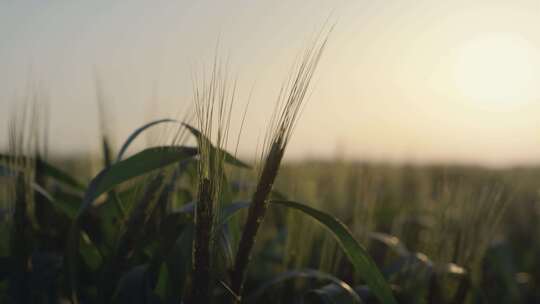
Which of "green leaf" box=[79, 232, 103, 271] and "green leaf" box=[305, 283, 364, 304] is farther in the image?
"green leaf" box=[79, 232, 103, 271]

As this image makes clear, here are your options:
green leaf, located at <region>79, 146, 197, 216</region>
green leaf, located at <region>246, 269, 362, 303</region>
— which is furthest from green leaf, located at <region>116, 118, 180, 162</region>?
green leaf, located at <region>246, 269, 362, 303</region>

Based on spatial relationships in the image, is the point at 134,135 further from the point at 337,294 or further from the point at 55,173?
the point at 337,294

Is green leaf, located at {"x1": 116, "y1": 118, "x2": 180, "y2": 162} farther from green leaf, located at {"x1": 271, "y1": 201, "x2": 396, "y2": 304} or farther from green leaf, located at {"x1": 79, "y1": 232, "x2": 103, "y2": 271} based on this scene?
green leaf, located at {"x1": 271, "y1": 201, "x2": 396, "y2": 304}

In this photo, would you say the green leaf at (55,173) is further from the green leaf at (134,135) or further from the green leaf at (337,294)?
the green leaf at (337,294)

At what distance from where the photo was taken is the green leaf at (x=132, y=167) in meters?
1.06

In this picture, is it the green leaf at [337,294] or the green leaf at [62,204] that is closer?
the green leaf at [337,294]

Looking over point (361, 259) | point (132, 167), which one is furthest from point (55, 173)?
point (361, 259)

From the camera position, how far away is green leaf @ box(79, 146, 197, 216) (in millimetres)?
1063

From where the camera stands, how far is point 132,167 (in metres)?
1.10

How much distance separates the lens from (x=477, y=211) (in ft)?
4.47

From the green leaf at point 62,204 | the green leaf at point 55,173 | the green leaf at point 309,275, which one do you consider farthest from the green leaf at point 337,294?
the green leaf at point 55,173

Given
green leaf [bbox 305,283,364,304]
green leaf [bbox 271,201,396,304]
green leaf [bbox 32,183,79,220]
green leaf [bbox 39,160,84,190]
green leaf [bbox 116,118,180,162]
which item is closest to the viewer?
green leaf [bbox 271,201,396,304]

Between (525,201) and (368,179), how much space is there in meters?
3.50

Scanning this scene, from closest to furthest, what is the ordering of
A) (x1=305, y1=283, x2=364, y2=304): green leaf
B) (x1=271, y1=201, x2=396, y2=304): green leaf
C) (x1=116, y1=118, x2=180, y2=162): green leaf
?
1. (x1=271, y1=201, x2=396, y2=304): green leaf
2. (x1=305, y1=283, x2=364, y2=304): green leaf
3. (x1=116, y1=118, x2=180, y2=162): green leaf
